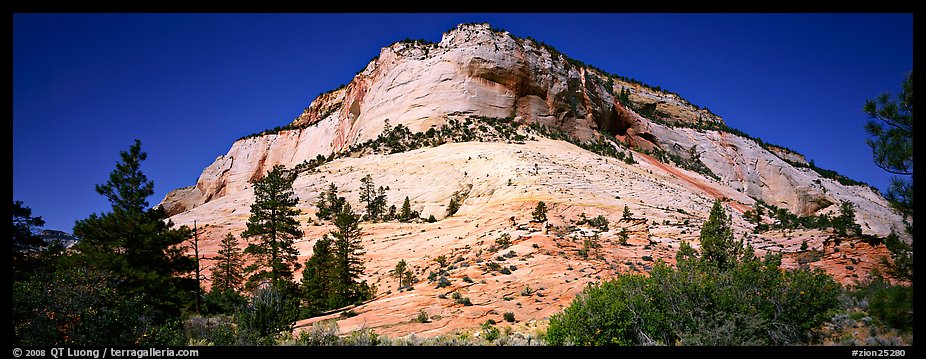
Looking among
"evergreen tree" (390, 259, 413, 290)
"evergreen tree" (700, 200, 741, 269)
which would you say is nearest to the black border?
"evergreen tree" (700, 200, 741, 269)

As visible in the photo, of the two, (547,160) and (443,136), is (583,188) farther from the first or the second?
(443,136)

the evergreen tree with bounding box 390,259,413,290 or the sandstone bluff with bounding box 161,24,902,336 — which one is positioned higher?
the sandstone bluff with bounding box 161,24,902,336

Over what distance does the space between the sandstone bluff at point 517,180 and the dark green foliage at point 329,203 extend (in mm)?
1075

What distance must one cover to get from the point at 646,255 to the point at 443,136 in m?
35.3

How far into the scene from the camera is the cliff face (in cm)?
5816

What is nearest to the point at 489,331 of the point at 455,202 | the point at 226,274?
the point at 226,274

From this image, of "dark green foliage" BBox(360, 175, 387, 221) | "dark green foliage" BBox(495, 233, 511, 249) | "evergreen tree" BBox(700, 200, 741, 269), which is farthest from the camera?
"dark green foliage" BBox(360, 175, 387, 221)

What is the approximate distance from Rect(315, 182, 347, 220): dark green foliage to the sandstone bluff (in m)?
1.07

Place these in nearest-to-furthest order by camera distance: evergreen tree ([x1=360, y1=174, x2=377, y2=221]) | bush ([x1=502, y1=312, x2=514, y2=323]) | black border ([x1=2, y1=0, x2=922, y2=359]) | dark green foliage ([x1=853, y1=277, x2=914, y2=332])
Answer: black border ([x1=2, y1=0, x2=922, y2=359]), dark green foliage ([x1=853, y1=277, x2=914, y2=332]), bush ([x1=502, y1=312, x2=514, y2=323]), evergreen tree ([x1=360, y1=174, x2=377, y2=221])

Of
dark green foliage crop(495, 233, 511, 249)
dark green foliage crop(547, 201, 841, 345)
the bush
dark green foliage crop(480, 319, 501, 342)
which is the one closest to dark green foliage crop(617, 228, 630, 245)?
dark green foliage crop(495, 233, 511, 249)

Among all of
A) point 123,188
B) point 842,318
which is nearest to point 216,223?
point 123,188

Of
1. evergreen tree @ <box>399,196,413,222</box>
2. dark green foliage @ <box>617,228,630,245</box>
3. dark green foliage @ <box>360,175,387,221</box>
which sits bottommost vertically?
dark green foliage @ <box>617,228,630,245</box>

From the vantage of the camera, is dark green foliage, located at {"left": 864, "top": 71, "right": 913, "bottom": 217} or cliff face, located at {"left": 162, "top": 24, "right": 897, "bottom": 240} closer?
dark green foliage, located at {"left": 864, "top": 71, "right": 913, "bottom": 217}

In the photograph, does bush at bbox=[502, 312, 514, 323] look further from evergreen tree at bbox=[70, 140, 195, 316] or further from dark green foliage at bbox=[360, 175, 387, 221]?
dark green foliage at bbox=[360, 175, 387, 221]
